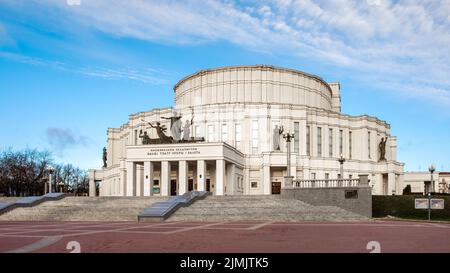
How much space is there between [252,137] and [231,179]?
974cm

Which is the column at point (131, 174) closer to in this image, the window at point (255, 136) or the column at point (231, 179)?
the column at point (231, 179)

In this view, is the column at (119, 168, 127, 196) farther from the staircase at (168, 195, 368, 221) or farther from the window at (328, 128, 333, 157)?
the staircase at (168, 195, 368, 221)

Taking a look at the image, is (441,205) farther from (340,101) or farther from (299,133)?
(340,101)

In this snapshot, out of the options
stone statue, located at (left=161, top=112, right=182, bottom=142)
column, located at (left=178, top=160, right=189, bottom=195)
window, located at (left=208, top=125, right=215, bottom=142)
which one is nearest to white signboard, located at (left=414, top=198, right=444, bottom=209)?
column, located at (left=178, top=160, right=189, bottom=195)

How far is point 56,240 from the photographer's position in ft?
61.8

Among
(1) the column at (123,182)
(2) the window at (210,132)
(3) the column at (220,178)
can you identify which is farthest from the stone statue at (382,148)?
(1) the column at (123,182)

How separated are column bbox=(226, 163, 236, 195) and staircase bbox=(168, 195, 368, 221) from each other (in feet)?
56.1

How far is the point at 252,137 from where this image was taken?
67875 mm

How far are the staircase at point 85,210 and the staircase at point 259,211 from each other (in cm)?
474

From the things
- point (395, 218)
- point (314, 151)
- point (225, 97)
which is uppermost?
point (225, 97)

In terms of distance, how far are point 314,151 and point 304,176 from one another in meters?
5.10

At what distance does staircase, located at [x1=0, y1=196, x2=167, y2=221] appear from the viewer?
37438mm
